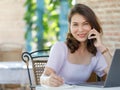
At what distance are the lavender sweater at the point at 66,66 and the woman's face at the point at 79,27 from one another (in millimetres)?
146

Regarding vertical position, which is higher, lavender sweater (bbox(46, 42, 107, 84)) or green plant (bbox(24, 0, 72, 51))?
green plant (bbox(24, 0, 72, 51))

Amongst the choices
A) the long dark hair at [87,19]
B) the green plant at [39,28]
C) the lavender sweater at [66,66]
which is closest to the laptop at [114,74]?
the lavender sweater at [66,66]

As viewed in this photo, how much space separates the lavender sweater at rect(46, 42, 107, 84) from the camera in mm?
2357

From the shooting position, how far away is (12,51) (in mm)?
4508

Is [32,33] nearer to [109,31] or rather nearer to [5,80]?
[109,31]

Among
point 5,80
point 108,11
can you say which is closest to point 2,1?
point 108,11

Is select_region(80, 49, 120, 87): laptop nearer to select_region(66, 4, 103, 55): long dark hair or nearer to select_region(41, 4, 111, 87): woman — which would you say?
select_region(41, 4, 111, 87): woman

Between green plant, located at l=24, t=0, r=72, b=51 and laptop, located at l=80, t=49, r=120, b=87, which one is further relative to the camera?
green plant, located at l=24, t=0, r=72, b=51

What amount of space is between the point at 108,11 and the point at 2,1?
7.16ft

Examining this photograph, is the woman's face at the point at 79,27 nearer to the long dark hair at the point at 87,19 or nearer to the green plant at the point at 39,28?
the long dark hair at the point at 87,19

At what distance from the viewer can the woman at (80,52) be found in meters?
2.36

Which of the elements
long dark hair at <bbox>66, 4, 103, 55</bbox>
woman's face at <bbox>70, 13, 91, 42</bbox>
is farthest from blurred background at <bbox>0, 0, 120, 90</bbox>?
woman's face at <bbox>70, 13, 91, 42</bbox>

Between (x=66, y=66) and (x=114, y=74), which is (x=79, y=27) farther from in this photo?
(x=114, y=74)

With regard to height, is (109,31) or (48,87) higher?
(109,31)
